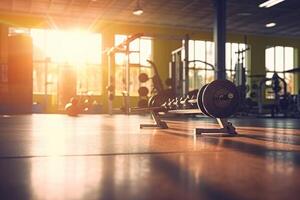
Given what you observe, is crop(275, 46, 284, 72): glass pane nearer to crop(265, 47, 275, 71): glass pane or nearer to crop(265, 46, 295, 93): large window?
crop(265, 46, 295, 93): large window

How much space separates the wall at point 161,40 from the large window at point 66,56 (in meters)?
0.22

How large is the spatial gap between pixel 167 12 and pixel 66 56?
10.3ft

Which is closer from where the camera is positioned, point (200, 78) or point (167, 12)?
point (167, 12)

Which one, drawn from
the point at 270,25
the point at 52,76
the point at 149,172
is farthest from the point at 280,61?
the point at 149,172

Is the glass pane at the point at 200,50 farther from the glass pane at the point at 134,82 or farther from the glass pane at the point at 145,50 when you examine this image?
the glass pane at the point at 134,82

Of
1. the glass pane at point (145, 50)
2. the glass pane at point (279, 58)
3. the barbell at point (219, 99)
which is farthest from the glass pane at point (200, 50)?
the barbell at point (219, 99)

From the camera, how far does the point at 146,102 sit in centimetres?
579

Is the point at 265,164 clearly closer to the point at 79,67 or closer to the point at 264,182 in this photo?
the point at 264,182

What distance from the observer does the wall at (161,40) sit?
9578mm

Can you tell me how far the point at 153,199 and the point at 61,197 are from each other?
0.24 m

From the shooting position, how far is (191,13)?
9.25 meters

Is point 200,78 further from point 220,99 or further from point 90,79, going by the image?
point 220,99

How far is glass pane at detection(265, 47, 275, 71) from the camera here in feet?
39.8

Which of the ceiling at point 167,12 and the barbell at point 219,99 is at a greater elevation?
the ceiling at point 167,12
